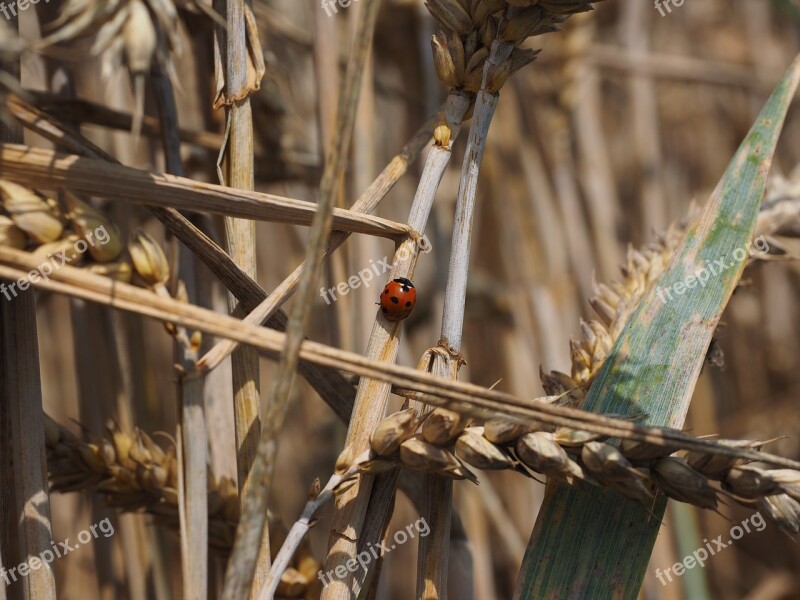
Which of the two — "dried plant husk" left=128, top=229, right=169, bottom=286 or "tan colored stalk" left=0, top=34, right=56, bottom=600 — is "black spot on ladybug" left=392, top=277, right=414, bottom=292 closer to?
"dried plant husk" left=128, top=229, right=169, bottom=286

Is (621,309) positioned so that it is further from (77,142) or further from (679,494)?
(77,142)

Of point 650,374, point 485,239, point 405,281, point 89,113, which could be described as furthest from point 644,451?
point 485,239

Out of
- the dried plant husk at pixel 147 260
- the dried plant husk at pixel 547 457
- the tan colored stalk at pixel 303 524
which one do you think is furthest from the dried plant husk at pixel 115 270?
the dried plant husk at pixel 547 457

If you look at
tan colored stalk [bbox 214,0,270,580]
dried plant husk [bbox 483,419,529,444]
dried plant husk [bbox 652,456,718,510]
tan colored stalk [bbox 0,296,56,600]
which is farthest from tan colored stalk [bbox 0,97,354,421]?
dried plant husk [bbox 652,456,718,510]

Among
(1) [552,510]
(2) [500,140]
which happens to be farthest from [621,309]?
(2) [500,140]

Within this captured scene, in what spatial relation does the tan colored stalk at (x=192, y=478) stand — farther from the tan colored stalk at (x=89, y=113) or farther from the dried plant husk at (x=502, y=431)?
the tan colored stalk at (x=89, y=113)
